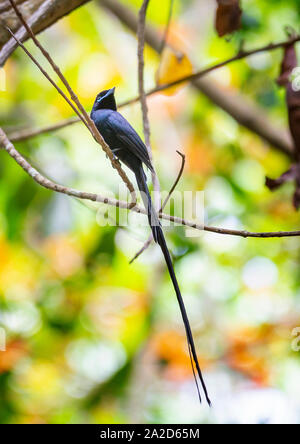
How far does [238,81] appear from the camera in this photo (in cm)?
392

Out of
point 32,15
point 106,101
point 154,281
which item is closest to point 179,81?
point 32,15

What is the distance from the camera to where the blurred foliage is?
126 inches

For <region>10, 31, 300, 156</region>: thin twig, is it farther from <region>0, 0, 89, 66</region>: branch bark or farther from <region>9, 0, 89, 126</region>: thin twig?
<region>9, 0, 89, 126</region>: thin twig

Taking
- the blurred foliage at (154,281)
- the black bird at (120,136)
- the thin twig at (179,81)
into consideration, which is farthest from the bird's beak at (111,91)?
the blurred foliage at (154,281)

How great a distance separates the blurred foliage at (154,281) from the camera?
3.21m

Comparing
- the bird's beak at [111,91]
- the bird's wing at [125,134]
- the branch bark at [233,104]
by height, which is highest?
the branch bark at [233,104]

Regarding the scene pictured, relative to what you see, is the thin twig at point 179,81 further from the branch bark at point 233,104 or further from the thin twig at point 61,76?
the branch bark at point 233,104

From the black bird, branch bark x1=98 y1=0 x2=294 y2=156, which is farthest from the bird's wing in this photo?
branch bark x1=98 y1=0 x2=294 y2=156

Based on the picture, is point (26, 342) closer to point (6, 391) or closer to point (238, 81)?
point (6, 391)

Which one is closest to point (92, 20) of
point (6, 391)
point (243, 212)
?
point (243, 212)

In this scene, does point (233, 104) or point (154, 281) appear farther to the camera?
point (154, 281)

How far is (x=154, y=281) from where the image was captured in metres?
4.02

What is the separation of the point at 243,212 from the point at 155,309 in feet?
4.11

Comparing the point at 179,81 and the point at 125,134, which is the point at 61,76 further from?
the point at 179,81
